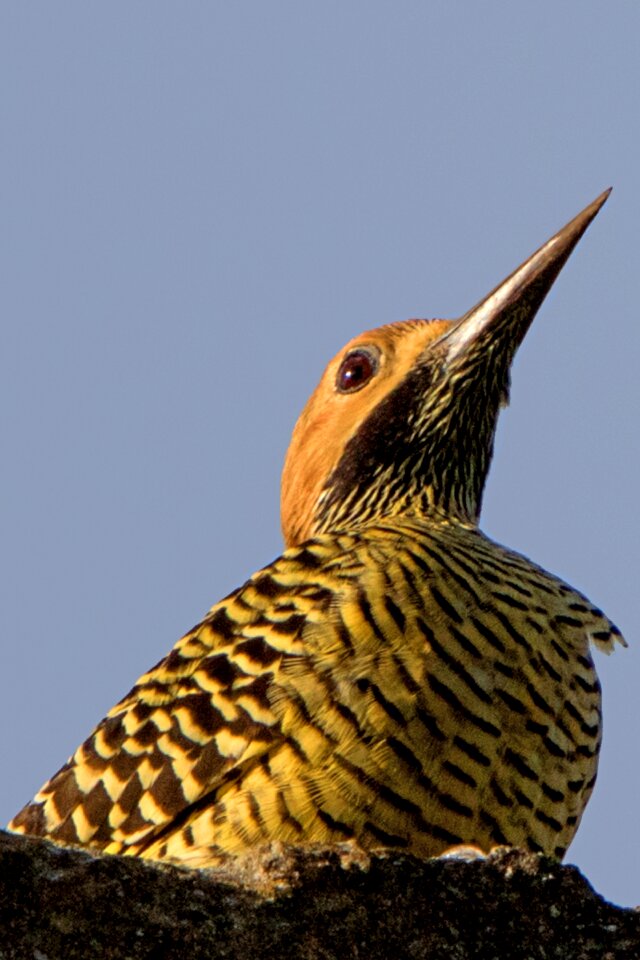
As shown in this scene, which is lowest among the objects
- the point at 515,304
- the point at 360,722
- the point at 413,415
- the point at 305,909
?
the point at 305,909

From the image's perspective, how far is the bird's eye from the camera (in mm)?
7695

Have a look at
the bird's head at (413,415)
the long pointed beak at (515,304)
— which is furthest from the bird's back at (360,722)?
the long pointed beak at (515,304)

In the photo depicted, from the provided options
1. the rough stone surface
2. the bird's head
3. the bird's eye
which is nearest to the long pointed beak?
the bird's head

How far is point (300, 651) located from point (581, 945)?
2.37 m

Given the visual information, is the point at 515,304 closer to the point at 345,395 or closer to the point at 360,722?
the point at 345,395

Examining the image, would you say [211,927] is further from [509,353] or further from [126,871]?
[509,353]

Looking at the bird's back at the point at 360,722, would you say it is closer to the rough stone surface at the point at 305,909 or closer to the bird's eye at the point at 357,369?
the rough stone surface at the point at 305,909

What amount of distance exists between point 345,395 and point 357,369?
134 millimetres

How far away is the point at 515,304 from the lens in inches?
290

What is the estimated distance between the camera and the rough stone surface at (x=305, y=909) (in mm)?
2678

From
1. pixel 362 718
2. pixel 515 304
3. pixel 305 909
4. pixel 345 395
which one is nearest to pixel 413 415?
pixel 345 395

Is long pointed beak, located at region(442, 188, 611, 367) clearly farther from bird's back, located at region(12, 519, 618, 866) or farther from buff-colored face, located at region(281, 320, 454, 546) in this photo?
bird's back, located at region(12, 519, 618, 866)

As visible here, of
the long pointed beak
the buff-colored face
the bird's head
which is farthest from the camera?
the buff-colored face

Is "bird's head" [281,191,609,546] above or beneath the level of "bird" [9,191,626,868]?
above
